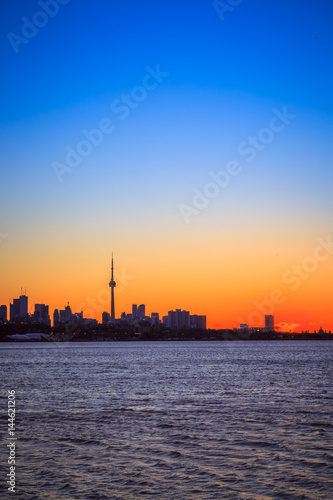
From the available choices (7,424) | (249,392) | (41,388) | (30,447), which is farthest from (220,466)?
(41,388)

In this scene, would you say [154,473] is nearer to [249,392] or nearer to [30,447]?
[30,447]

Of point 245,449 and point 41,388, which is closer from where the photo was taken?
point 245,449

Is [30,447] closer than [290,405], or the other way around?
[30,447]

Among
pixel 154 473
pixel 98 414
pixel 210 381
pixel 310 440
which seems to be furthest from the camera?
pixel 210 381

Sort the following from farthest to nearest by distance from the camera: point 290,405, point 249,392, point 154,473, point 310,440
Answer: point 249,392 → point 290,405 → point 310,440 → point 154,473

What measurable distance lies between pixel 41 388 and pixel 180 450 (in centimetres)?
3515

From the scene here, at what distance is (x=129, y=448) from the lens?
27.2 meters

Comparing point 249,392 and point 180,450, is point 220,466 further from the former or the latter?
point 249,392

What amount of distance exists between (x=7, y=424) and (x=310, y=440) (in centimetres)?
1842

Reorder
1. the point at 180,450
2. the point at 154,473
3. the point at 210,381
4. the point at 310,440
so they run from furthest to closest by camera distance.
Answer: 1. the point at 210,381
2. the point at 310,440
3. the point at 180,450
4. the point at 154,473

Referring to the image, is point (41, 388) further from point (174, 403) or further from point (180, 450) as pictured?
point (180, 450)

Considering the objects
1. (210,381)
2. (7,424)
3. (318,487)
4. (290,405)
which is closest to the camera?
(318,487)

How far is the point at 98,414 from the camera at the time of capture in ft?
128

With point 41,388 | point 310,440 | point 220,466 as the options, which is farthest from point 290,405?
point 41,388
